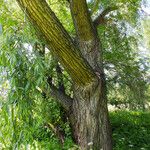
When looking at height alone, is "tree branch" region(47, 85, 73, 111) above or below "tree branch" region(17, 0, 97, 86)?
below

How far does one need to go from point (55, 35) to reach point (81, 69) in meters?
0.70

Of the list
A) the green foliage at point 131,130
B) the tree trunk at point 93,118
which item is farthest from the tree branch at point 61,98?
the green foliage at point 131,130

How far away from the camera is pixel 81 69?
5285mm

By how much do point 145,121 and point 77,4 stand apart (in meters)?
4.09

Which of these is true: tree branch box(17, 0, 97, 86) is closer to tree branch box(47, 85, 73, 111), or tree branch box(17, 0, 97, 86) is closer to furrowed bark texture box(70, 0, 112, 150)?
furrowed bark texture box(70, 0, 112, 150)

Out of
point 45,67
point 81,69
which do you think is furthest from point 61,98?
point 45,67

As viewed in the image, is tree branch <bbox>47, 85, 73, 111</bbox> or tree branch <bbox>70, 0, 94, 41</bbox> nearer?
tree branch <bbox>70, 0, 94, 41</bbox>

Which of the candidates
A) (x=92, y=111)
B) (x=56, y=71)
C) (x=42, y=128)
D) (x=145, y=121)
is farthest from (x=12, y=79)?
(x=145, y=121)

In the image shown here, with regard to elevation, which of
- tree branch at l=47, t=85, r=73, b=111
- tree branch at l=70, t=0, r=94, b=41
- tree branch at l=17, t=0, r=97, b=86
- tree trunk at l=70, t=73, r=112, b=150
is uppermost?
tree branch at l=70, t=0, r=94, b=41

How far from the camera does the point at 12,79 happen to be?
4750mm

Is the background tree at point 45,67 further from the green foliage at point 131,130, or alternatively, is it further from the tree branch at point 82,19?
the green foliage at point 131,130

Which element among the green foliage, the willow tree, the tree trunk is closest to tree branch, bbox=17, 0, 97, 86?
the willow tree

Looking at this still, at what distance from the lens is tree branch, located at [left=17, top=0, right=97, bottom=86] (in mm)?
4633

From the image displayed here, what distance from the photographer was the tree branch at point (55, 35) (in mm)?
4633
